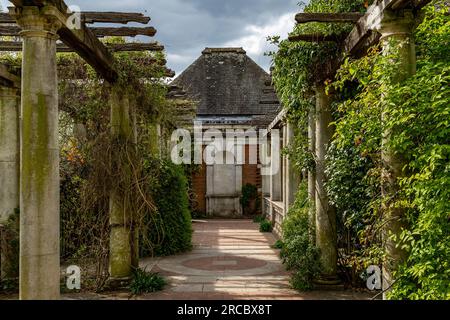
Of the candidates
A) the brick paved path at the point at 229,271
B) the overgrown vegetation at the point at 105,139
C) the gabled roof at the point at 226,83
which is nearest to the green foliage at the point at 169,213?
the brick paved path at the point at 229,271

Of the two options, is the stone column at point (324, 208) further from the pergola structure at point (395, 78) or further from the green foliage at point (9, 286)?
the green foliage at point (9, 286)

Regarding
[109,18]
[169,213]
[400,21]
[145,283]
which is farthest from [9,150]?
[400,21]

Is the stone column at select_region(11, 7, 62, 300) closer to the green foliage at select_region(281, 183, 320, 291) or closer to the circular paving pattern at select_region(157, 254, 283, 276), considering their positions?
the green foliage at select_region(281, 183, 320, 291)

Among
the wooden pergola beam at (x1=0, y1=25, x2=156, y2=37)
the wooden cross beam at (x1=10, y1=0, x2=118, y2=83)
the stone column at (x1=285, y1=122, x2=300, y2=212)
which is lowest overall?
the stone column at (x1=285, y1=122, x2=300, y2=212)

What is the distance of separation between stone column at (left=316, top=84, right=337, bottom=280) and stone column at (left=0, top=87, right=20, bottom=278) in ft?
18.2

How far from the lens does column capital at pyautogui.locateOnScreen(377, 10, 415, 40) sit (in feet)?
15.5

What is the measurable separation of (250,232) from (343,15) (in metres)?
11.0

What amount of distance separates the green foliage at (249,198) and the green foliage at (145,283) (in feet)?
42.7

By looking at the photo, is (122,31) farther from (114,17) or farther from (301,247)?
(301,247)

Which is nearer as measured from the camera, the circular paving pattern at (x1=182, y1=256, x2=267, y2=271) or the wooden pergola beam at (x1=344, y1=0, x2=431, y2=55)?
the wooden pergola beam at (x1=344, y1=0, x2=431, y2=55)

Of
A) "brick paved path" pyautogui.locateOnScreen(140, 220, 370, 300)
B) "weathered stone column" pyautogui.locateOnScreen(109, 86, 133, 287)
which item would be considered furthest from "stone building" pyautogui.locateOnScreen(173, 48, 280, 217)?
"weathered stone column" pyautogui.locateOnScreen(109, 86, 133, 287)

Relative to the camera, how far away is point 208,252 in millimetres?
11852

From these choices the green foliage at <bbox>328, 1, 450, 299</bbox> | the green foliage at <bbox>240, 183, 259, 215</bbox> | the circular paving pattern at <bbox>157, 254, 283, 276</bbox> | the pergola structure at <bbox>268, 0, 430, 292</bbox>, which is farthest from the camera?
the green foliage at <bbox>240, 183, 259, 215</bbox>

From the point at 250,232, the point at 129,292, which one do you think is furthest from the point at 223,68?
the point at 129,292
